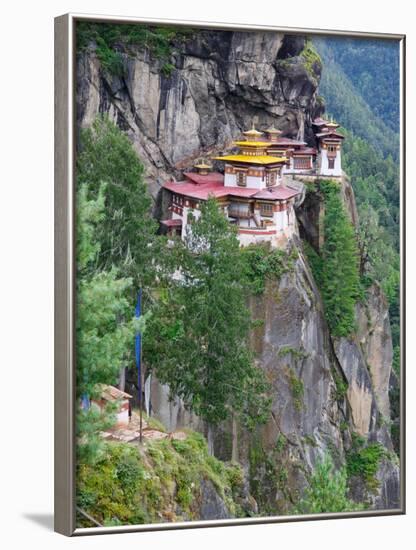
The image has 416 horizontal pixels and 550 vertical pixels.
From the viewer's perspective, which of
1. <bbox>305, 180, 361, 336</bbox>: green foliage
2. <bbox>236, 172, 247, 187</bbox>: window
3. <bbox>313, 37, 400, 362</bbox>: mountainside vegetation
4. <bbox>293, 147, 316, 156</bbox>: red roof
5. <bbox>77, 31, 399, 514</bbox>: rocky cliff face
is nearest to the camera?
<bbox>77, 31, 399, 514</bbox>: rocky cliff face

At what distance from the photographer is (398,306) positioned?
12000 millimetres

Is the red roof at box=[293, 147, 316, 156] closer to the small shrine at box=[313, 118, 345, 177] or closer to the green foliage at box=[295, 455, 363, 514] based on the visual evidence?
the small shrine at box=[313, 118, 345, 177]

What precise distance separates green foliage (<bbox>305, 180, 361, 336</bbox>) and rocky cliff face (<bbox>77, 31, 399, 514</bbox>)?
0.07 metres

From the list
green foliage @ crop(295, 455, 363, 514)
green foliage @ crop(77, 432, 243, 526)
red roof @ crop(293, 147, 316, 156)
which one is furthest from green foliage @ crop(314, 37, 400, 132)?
green foliage @ crop(77, 432, 243, 526)

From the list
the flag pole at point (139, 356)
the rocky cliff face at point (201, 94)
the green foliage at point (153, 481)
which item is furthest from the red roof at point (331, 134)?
the green foliage at point (153, 481)

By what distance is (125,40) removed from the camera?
1089 centimetres

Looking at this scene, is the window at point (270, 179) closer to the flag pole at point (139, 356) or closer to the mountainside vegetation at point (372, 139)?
the mountainside vegetation at point (372, 139)

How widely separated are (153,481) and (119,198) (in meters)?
1.88

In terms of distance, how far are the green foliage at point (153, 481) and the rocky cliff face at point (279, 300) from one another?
0.49 ft

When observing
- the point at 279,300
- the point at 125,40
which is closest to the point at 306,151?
the point at 279,300

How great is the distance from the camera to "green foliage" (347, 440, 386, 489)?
38.8 ft

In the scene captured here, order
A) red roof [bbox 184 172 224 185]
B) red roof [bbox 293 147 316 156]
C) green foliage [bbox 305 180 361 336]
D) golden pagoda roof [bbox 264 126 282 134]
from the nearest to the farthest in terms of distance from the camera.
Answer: red roof [bbox 184 172 224 185]
golden pagoda roof [bbox 264 126 282 134]
red roof [bbox 293 147 316 156]
green foliage [bbox 305 180 361 336]

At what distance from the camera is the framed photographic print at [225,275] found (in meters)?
10.7

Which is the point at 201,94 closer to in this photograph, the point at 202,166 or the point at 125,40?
the point at 202,166
